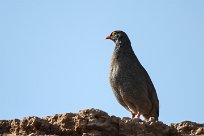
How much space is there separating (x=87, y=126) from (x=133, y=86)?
7.47 metres

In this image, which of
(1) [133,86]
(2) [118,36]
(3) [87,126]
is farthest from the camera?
(2) [118,36]

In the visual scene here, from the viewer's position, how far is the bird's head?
15.1 m

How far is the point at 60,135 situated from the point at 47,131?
18 centimetres

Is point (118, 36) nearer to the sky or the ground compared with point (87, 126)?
nearer to the sky

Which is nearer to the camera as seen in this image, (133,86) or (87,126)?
(87,126)

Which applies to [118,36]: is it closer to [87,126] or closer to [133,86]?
[133,86]

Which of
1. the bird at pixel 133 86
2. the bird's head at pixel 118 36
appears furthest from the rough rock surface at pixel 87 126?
the bird's head at pixel 118 36

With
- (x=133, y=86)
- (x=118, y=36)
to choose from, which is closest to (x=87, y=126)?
(x=133, y=86)

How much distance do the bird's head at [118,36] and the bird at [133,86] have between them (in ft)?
2.41

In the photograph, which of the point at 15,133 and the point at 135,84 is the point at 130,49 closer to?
the point at 135,84

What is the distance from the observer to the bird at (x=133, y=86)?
1356cm

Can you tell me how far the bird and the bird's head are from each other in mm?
733

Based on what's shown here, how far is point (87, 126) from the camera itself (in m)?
6.15

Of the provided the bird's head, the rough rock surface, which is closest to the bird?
the bird's head
